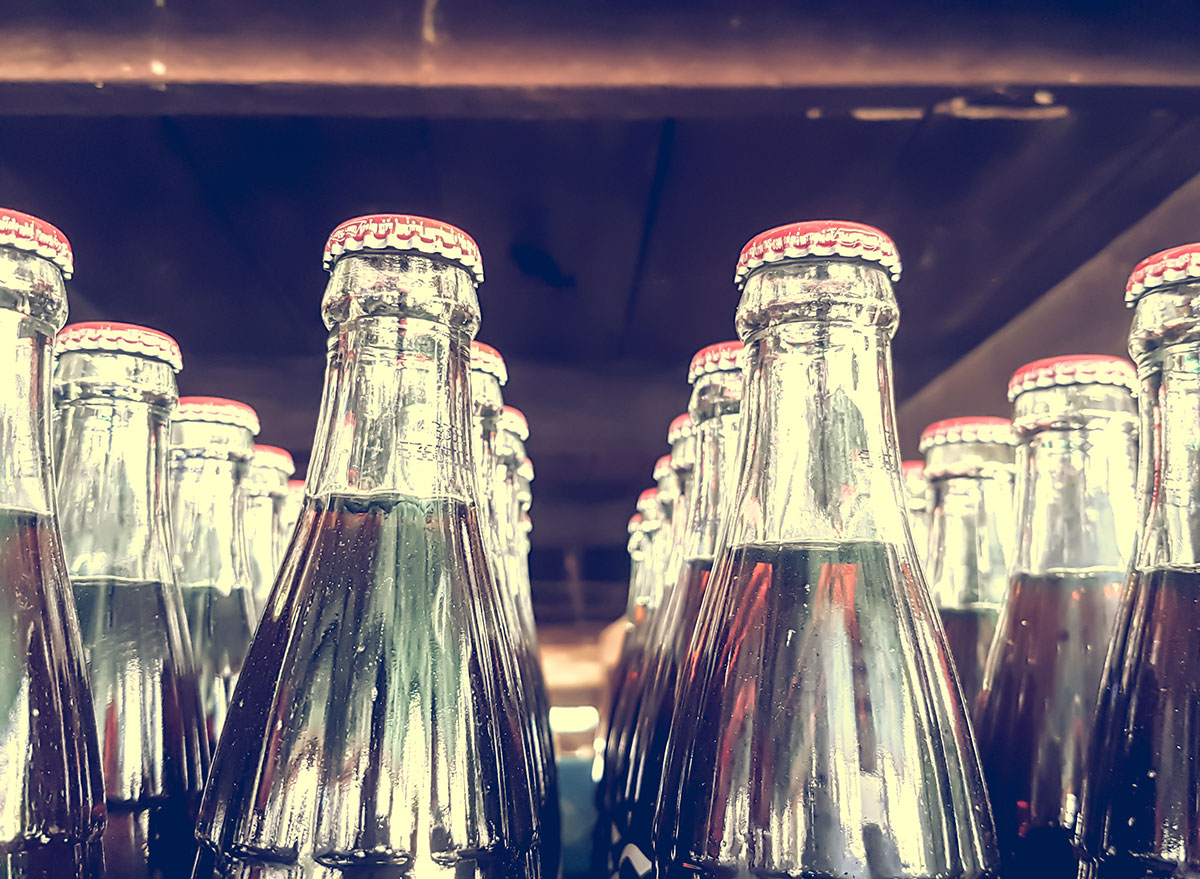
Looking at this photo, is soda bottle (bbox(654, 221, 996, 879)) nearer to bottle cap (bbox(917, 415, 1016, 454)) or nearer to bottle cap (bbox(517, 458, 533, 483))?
bottle cap (bbox(917, 415, 1016, 454))

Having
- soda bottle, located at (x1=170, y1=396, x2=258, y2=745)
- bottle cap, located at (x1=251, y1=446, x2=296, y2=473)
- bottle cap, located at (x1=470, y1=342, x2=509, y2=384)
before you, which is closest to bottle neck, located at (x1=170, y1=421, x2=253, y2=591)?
soda bottle, located at (x1=170, y1=396, x2=258, y2=745)

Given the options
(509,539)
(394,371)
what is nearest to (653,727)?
(509,539)

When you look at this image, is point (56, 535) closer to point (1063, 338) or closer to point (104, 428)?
point (104, 428)

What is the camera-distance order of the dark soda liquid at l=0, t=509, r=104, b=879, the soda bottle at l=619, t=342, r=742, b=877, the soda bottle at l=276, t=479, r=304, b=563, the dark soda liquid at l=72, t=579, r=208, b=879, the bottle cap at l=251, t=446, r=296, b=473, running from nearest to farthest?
the dark soda liquid at l=0, t=509, r=104, b=879, the dark soda liquid at l=72, t=579, r=208, b=879, the soda bottle at l=619, t=342, r=742, b=877, the bottle cap at l=251, t=446, r=296, b=473, the soda bottle at l=276, t=479, r=304, b=563

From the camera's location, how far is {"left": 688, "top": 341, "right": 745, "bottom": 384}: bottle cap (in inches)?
25.7

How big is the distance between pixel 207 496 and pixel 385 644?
39cm

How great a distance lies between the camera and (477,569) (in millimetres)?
498

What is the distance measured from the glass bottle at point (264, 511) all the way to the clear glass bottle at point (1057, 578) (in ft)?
2.04

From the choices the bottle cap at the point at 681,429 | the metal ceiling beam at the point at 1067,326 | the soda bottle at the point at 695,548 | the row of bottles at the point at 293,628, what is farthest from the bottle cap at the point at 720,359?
the metal ceiling beam at the point at 1067,326

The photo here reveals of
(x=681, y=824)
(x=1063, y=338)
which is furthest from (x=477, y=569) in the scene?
(x=1063, y=338)

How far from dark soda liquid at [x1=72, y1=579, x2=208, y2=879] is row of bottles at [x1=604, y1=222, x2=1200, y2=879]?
265 mm

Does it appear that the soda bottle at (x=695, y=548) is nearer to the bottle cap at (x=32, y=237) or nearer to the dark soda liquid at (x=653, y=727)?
the dark soda liquid at (x=653, y=727)

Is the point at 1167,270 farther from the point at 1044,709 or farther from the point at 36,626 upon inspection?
the point at 36,626

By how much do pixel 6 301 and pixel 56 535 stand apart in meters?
0.12
